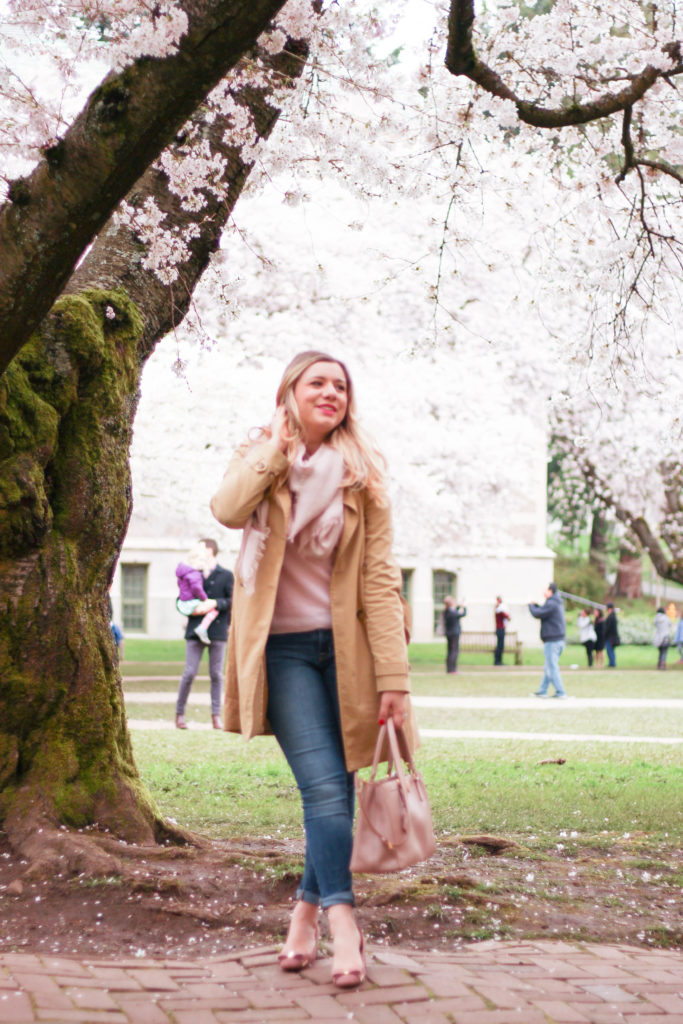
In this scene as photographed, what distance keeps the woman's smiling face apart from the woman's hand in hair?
59 mm

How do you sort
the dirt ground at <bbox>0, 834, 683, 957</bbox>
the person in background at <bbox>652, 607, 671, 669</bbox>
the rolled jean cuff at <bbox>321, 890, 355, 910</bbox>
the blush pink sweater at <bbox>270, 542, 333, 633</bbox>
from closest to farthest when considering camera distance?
the rolled jean cuff at <bbox>321, 890, 355, 910</bbox> < the blush pink sweater at <bbox>270, 542, 333, 633</bbox> < the dirt ground at <bbox>0, 834, 683, 957</bbox> < the person in background at <bbox>652, 607, 671, 669</bbox>

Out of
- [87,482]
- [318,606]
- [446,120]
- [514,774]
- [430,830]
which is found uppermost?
[446,120]

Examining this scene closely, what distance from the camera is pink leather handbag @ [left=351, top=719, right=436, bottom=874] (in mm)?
3508

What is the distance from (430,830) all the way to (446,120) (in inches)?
191

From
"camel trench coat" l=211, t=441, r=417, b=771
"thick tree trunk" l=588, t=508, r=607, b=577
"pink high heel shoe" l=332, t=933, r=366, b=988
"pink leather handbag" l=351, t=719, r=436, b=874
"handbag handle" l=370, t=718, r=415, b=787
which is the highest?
"thick tree trunk" l=588, t=508, r=607, b=577

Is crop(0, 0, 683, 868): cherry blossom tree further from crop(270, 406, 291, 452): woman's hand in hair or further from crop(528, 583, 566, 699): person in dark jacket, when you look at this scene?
crop(528, 583, 566, 699): person in dark jacket

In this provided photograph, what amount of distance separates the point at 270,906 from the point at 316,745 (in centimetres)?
132

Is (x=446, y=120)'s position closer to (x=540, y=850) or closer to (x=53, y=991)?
(x=540, y=850)

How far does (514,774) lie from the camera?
9.32 m

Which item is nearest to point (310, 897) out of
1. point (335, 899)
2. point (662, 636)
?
point (335, 899)

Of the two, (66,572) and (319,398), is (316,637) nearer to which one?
(319,398)

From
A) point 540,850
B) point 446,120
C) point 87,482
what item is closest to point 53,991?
point 87,482

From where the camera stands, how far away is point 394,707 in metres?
3.64

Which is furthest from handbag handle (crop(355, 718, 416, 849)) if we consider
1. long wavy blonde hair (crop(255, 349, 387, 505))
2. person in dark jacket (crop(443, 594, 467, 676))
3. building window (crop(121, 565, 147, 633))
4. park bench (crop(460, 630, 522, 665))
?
building window (crop(121, 565, 147, 633))
